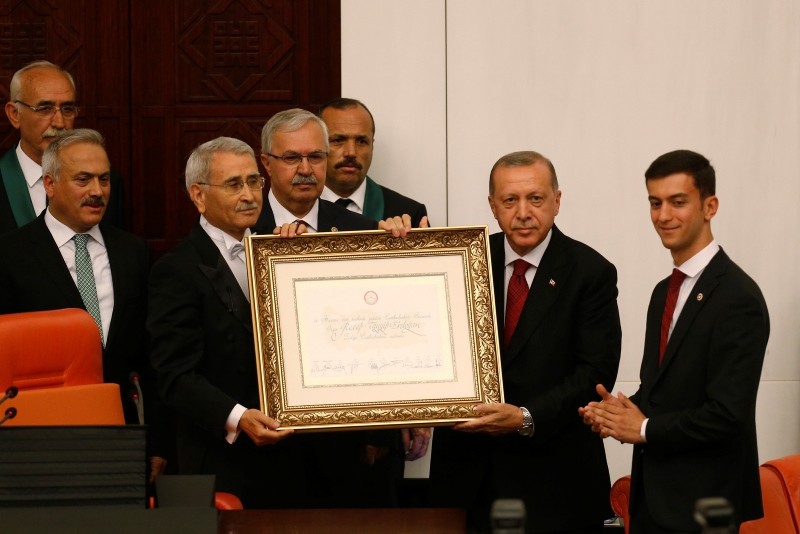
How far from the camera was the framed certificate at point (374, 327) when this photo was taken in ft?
12.2

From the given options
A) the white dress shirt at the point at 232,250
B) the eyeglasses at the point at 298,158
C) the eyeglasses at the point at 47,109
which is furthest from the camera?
the eyeglasses at the point at 47,109

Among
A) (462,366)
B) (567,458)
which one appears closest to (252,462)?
(462,366)

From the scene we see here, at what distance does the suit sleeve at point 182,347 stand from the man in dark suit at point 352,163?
111 centimetres

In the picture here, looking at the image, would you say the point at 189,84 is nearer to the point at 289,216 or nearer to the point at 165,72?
the point at 165,72

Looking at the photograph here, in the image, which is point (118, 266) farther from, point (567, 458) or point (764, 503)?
point (764, 503)

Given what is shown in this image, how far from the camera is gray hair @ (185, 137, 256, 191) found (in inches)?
158

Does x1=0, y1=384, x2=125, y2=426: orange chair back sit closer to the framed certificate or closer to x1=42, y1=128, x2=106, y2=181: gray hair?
the framed certificate

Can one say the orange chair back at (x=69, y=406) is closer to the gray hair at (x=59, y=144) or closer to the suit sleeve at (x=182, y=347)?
the suit sleeve at (x=182, y=347)

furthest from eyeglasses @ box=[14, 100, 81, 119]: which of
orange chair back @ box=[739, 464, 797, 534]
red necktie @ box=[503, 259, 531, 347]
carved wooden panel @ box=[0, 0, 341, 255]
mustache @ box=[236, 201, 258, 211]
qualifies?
orange chair back @ box=[739, 464, 797, 534]

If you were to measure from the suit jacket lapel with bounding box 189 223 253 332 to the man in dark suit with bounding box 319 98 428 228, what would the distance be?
1004mm

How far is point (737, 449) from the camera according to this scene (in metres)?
3.47
